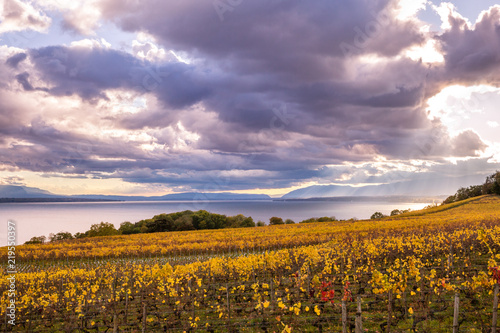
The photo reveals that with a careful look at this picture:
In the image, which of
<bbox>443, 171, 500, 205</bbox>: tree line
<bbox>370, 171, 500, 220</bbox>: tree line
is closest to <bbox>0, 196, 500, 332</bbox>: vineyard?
<bbox>370, 171, 500, 220</bbox>: tree line

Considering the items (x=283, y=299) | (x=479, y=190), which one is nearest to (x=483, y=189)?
(x=479, y=190)

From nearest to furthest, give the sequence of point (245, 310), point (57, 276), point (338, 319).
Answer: point (338, 319) → point (245, 310) → point (57, 276)

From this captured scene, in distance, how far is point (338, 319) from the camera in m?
10.9

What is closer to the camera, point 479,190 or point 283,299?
point 283,299

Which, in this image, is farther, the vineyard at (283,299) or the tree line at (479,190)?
the tree line at (479,190)

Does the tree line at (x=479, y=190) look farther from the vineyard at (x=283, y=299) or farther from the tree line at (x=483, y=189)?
the vineyard at (x=283, y=299)

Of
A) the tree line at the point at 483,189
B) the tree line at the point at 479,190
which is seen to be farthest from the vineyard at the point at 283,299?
the tree line at the point at 483,189

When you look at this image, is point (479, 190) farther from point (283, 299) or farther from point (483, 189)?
point (283, 299)

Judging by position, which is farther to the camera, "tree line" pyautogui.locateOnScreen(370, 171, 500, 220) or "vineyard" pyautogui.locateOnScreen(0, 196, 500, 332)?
"tree line" pyautogui.locateOnScreen(370, 171, 500, 220)

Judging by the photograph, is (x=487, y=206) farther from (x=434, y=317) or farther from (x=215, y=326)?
(x=215, y=326)

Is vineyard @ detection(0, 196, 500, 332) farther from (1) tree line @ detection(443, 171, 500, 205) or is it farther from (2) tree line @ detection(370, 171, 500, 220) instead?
(1) tree line @ detection(443, 171, 500, 205)

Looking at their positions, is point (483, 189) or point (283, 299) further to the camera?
point (483, 189)

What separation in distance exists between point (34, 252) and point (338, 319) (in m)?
39.0

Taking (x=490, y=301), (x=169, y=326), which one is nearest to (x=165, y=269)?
(x=169, y=326)
